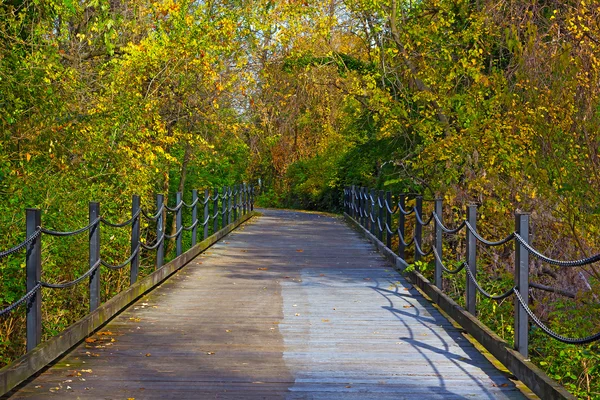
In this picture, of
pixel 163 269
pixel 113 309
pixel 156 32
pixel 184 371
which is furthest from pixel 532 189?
pixel 156 32

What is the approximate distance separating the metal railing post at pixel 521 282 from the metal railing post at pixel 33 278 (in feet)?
13.4

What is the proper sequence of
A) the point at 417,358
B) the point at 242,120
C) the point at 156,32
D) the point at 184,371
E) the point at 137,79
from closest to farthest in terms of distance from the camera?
the point at 184,371 → the point at 417,358 → the point at 137,79 → the point at 156,32 → the point at 242,120

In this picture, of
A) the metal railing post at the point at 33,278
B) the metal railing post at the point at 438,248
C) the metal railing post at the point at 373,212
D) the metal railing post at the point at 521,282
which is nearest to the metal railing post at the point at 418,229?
the metal railing post at the point at 438,248

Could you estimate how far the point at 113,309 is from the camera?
33.9 ft

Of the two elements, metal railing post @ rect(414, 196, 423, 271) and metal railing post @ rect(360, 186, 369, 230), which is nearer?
metal railing post @ rect(414, 196, 423, 271)

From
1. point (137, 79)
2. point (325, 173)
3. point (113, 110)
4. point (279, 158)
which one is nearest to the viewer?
point (113, 110)

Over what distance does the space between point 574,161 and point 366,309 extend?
3.39m

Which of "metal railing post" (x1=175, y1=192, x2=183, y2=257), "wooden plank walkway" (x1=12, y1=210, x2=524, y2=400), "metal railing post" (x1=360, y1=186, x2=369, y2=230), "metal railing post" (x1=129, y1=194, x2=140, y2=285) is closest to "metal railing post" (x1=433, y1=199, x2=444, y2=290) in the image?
"wooden plank walkway" (x1=12, y1=210, x2=524, y2=400)

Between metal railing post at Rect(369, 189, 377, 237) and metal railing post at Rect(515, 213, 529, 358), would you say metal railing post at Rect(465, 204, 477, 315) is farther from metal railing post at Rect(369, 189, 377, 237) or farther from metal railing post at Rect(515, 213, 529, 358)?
metal railing post at Rect(369, 189, 377, 237)

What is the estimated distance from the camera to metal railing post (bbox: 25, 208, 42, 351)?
7539 mm

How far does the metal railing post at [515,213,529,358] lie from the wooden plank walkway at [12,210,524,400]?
35 centimetres

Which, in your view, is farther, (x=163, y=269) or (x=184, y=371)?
(x=163, y=269)

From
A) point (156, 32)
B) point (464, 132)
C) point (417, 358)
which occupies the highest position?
point (156, 32)

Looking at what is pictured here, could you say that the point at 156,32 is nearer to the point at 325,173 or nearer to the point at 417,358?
the point at 417,358
